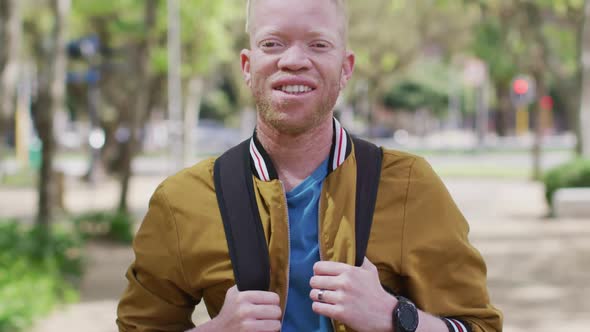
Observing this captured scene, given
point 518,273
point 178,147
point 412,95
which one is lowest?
point 518,273

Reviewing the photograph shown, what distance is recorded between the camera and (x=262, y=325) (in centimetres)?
207

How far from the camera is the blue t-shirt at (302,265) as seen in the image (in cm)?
218

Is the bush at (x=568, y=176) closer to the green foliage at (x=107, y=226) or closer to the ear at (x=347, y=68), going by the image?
the green foliage at (x=107, y=226)

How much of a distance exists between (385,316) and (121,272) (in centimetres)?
1040

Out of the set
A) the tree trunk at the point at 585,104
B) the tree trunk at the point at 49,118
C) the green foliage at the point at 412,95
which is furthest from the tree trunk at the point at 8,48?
the green foliage at the point at 412,95

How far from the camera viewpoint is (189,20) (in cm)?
2428

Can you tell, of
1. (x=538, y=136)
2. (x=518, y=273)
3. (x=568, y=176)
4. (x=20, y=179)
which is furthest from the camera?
(x=20, y=179)

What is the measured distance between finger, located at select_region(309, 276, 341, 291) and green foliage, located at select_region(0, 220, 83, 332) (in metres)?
5.75

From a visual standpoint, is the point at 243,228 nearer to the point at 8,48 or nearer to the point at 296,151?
the point at 296,151

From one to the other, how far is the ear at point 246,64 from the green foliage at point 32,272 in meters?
5.52

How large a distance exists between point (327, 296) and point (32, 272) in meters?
8.29

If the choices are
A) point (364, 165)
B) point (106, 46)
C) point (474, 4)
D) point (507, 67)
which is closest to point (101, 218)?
point (474, 4)

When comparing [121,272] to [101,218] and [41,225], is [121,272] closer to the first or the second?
[41,225]

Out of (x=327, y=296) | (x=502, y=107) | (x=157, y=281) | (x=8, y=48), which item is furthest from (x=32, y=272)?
(x=502, y=107)
